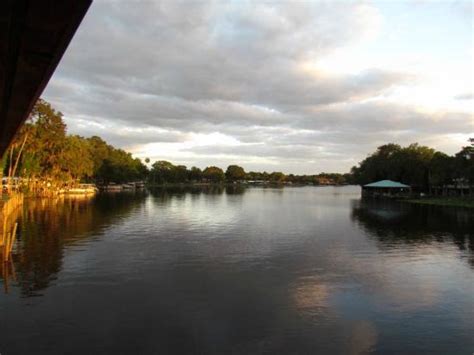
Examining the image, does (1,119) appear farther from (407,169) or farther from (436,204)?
(407,169)

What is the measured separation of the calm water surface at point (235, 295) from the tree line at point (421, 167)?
57.2 metres

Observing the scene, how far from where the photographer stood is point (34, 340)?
13.5 meters

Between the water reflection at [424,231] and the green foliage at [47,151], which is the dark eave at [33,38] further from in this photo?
the green foliage at [47,151]

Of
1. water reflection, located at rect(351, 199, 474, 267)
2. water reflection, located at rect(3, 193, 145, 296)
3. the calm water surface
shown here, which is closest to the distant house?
water reflection, located at rect(351, 199, 474, 267)

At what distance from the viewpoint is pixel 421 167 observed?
107500 mm

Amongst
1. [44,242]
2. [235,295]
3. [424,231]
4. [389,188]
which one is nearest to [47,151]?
[44,242]

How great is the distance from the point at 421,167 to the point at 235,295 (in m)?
102

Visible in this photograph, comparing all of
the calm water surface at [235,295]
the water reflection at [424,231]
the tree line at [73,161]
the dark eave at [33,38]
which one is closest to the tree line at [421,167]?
the tree line at [73,161]

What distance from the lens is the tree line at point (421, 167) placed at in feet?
278

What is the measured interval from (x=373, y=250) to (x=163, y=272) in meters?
16.8

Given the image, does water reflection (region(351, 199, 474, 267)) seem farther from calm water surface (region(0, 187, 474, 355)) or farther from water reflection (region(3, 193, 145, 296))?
water reflection (region(3, 193, 145, 296))

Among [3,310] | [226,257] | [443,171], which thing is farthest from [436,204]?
[3,310]

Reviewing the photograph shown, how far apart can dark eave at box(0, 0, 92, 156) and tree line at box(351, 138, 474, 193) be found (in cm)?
8621

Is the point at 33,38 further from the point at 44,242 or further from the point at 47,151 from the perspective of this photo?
the point at 47,151
